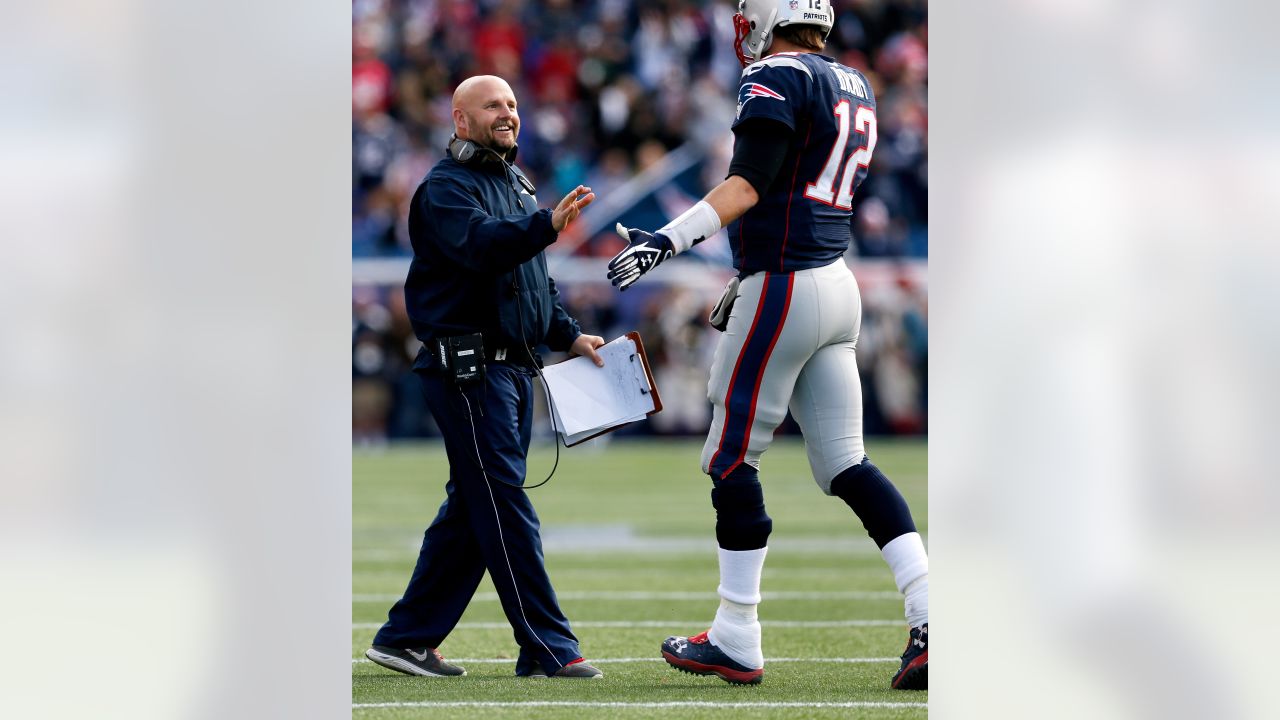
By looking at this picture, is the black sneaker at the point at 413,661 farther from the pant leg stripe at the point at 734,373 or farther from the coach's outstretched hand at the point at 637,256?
the coach's outstretched hand at the point at 637,256

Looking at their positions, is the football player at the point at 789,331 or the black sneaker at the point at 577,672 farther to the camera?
the black sneaker at the point at 577,672

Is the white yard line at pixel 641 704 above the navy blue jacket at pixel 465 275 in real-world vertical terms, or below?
below

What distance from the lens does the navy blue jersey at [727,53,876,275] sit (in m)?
4.70

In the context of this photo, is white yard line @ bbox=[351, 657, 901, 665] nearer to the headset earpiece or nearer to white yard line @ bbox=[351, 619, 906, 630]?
white yard line @ bbox=[351, 619, 906, 630]

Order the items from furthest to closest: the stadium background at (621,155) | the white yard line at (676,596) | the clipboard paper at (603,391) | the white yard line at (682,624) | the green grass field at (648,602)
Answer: the stadium background at (621,155) → the white yard line at (676,596) → the white yard line at (682,624) → the clipboard paper at (603,391) → the green grass field at (648,602)

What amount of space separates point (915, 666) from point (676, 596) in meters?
2.98

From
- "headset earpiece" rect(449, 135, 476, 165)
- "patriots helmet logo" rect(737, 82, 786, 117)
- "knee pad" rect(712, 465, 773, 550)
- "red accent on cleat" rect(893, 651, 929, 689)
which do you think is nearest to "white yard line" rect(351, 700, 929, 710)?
"red accent on cleat" rect(893, 651, 929, 689)

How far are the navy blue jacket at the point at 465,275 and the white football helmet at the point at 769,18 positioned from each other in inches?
34.0

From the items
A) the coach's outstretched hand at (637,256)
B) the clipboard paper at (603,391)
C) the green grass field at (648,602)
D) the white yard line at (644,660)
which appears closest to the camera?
the coach's outstretched hand at (637,256)

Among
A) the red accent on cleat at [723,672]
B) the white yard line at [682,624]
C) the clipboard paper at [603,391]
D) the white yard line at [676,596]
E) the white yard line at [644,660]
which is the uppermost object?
the clipboard paper at [603,391]

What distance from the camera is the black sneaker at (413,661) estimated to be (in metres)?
5.25

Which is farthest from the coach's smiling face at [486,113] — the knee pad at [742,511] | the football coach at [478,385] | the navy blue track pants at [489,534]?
the knee pad at [742,511]
